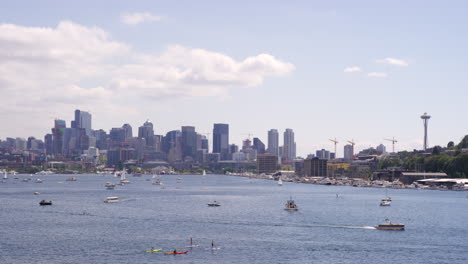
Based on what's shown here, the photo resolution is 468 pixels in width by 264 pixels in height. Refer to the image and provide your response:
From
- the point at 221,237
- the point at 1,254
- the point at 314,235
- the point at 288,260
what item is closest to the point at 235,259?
the point at 288,260

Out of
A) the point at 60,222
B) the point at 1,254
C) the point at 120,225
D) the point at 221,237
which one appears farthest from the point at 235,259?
the point at 60,222

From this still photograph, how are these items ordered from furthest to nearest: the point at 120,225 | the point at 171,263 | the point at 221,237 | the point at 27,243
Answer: the point at 120,225, the point at 221,237, the point at 27,243, the point at 171,263

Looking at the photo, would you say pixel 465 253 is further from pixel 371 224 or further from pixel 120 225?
pixel 120 225

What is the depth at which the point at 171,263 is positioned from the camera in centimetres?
9050

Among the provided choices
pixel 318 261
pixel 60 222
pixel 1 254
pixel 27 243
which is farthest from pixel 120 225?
pixel 318 261

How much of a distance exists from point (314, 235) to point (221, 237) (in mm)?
19234

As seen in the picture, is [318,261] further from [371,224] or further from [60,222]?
[60,222]

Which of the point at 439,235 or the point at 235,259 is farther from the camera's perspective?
the point at 439,235

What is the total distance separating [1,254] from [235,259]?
39035 millimetres

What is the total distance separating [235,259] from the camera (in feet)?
308

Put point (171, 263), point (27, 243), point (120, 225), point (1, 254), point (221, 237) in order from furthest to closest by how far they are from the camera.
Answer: point (120, 225) → point (221, 237) → point (27, 243) → point (1, 254) → point (171, 263)

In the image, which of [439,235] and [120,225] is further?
[120,225]

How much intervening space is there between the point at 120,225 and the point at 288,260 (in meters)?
54.6

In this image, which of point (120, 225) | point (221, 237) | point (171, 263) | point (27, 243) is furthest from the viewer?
point (120, 225)
